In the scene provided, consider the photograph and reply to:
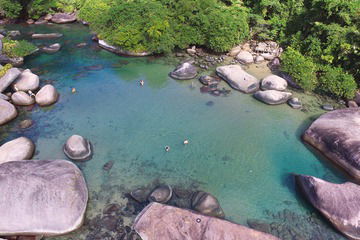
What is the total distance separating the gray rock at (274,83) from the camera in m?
16.5

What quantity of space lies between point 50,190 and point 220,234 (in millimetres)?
6589

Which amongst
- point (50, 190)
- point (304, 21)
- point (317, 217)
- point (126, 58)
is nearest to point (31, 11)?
point (126, 58)

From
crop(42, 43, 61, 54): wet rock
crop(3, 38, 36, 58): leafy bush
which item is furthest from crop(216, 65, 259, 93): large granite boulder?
crop(3, 38, 36, 58): leafy bush

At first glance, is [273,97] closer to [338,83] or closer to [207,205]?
[338,83]

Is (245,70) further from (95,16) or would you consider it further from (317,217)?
(95,16)

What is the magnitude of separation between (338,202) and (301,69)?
975cm

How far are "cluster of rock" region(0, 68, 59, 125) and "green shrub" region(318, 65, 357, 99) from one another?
17.7 m

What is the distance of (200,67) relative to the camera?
19.6 meters

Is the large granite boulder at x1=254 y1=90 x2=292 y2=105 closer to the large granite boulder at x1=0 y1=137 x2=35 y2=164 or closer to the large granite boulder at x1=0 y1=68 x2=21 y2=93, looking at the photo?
the large granite boulder at x1=0 y1=137 x2=35 y2=164

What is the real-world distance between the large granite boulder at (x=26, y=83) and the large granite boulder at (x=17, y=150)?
548 centimetres

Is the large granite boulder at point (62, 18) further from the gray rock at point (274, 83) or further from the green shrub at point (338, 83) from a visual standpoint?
the green shrub at point (338, 83)

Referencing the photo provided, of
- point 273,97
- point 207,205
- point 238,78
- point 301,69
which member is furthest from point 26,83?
point 301,69

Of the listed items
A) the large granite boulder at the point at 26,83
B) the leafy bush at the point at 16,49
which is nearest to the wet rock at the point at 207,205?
the large granite boulder at the point at 26,83

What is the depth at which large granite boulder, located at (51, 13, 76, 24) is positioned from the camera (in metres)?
27.0
